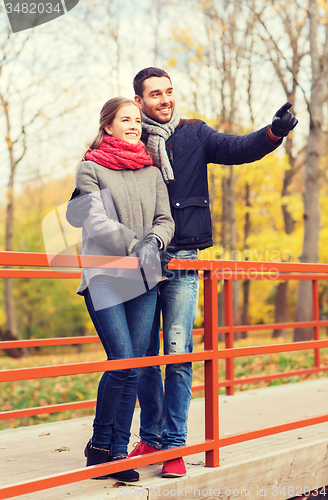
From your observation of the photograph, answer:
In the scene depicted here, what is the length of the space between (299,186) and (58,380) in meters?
17.7

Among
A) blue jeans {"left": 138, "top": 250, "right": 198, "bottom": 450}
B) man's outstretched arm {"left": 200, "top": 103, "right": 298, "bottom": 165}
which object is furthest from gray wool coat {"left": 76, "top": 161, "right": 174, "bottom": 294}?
man's outstretched arm {"left": 200, "top": 103, "right": 298, "bottom": 165}

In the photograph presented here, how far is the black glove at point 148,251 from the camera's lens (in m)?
2.36

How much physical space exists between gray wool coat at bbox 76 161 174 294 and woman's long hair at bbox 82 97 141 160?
0.17 meters

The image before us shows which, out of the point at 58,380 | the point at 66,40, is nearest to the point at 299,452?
the point at 58,380

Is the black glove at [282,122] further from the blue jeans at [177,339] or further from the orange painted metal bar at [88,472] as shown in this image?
the orange painted metal bar at [88,472]

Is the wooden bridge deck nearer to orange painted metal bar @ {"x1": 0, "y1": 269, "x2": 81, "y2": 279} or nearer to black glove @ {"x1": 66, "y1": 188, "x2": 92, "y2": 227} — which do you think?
orange painted metal bar @ {"x1": 0, "y1": 269, "x2": 81, "y2": 279}

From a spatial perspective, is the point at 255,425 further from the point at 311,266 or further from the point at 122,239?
the point at 122,239

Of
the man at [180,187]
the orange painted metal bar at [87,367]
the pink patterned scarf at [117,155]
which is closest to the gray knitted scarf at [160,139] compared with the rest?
the man at [180,187]

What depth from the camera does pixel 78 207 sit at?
92.7 inches

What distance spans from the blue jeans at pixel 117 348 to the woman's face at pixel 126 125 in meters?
0.72

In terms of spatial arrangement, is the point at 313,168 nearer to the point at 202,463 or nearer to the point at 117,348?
the point at 202,463

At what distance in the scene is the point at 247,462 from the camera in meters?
2.79

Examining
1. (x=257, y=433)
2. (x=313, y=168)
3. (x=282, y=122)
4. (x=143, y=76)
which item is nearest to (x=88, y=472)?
(x=257, y=433)

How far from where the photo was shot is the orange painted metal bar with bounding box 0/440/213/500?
1883 mm
